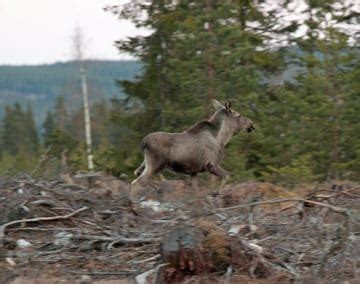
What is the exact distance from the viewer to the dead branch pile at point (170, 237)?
354 inches

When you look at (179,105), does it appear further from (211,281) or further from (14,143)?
(14,143)

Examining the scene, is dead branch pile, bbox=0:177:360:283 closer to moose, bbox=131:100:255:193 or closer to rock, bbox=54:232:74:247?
rock, bbox=54:232:74:247

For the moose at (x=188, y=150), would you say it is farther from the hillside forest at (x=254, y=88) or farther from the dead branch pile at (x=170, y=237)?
the hillside forest at (x=254, y=88)

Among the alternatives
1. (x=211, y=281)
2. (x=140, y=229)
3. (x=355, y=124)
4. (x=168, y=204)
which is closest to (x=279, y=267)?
(x=211, y=281)

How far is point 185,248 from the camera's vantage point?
8.73 m

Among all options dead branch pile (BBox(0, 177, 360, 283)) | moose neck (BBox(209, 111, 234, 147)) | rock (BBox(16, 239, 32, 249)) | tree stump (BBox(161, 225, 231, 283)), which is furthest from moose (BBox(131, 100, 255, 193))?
tree stump (BBox(161, 225, 231, 283))

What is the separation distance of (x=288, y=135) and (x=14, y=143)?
203 ft

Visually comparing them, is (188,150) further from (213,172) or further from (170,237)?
(170,237)

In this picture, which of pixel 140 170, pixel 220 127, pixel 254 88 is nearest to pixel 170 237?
pixel 140 170

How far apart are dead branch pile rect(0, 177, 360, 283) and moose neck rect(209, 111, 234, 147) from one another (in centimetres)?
373

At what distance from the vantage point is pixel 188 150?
1556cm

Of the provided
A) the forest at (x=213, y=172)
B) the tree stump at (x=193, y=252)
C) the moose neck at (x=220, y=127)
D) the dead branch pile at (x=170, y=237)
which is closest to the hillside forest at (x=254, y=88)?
the forest at (x=213, y=172)

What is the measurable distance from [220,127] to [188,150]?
111cm

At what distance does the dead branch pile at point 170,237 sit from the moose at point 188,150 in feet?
9.09
